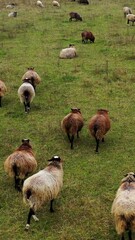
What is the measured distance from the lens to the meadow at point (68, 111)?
29.2ft

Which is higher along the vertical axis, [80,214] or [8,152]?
[8,152]

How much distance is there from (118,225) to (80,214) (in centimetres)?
156

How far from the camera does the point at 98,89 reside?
16.5 m

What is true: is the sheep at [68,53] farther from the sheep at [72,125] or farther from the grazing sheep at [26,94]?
the sheep at [72,125]

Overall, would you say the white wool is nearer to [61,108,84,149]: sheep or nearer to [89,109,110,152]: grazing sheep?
[61,108,84,149]: sheep

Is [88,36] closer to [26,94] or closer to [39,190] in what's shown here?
[26,94]

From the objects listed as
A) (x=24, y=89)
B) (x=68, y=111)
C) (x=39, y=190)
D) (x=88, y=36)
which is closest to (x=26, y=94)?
(x=24, y=89)

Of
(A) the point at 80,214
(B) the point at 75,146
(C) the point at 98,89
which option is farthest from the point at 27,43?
(A) the point at 80,214

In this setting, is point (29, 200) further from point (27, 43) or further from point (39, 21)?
point (39, 21)

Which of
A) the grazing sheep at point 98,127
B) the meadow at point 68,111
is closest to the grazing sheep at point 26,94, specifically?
the meadow at point 68,111

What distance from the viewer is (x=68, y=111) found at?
47.9 ft

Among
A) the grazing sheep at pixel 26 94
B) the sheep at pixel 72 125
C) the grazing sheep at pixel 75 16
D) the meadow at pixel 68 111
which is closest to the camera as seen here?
the meadow at pixel 68 111

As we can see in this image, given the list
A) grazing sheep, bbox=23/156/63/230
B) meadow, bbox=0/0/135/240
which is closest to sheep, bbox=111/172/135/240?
meadow, bbox=0/0/135/240

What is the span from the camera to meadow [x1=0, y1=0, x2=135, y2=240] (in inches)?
350
